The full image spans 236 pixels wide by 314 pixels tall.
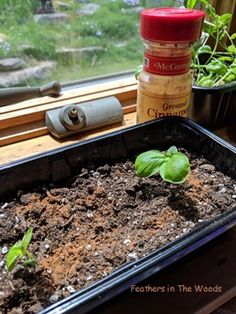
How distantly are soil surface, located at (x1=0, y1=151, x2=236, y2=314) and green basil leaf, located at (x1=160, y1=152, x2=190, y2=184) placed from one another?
0.06m

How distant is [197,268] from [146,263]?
11 centimetres

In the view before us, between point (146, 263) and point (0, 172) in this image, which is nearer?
point (146, 263)

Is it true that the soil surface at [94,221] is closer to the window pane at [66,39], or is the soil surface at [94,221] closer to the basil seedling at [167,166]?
the basil seedling at [167,166]

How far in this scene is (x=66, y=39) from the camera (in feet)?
2.54

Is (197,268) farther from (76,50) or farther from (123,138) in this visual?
(76,50)

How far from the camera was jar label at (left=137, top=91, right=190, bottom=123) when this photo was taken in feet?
2.05

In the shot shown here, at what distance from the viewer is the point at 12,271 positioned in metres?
0.42

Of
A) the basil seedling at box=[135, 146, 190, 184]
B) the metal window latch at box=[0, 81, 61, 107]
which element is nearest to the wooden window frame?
the metal window latch at box=[0, 81, 61, 107]

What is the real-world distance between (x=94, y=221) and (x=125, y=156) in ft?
0.49

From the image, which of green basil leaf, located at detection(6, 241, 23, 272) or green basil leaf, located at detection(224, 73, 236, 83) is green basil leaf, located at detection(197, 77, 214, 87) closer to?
green basil leaf, located at detection(224, 73, 236, 83)

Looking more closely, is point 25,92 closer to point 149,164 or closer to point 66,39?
point 66,39

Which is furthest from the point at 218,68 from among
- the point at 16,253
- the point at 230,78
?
the point at 16,253

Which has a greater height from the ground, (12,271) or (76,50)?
(76,50)

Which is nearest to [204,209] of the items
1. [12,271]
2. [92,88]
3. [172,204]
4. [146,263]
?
[172,204]
